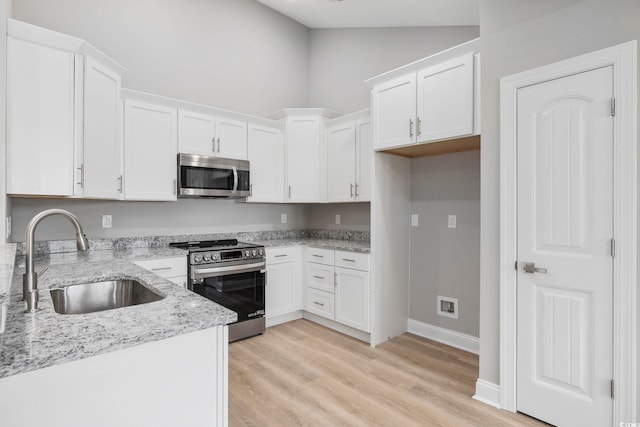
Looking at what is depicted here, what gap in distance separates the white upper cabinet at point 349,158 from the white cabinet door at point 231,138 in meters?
0.98

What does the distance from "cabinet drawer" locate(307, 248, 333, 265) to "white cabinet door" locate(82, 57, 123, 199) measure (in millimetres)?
1966

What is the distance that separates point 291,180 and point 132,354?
315 cm

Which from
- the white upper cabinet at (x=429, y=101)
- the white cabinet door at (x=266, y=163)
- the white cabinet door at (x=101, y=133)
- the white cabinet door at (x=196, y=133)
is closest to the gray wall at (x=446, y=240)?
the white upper cabinet at (x=429, y=101)

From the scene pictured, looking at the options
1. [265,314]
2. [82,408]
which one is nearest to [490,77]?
[82,408]

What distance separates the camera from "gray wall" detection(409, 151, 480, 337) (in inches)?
123

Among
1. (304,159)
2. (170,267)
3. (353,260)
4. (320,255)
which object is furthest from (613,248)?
(170,267)

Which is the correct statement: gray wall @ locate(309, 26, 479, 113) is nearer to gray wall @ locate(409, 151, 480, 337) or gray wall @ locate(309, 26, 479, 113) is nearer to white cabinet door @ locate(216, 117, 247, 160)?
gray wall @ locate(409, 151, 480, 337)

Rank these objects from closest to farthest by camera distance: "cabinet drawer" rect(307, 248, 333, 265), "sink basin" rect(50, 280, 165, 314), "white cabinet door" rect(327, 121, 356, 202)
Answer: "sink basin" rect(50, 280, 165, 314)
"cabinet drawer" rect(307, 248, 333, 265)
"white cabinet door" rect(327, 121, 356, 202)

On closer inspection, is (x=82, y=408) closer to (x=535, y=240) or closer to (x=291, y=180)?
(x=535, y=240)

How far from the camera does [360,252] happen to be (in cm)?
332

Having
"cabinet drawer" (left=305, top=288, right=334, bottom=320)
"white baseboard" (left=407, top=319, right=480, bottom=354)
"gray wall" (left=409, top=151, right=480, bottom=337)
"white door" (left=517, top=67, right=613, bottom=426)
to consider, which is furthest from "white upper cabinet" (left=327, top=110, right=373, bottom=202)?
"white door" (left=517, top=67, right=613, bottom=426)

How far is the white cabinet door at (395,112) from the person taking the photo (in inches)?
115

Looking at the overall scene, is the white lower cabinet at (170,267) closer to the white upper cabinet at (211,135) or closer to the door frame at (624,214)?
the white upper cabinet at (211,135)

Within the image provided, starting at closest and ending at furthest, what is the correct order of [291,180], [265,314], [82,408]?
[82,408] → [265,314] → [291,180]
